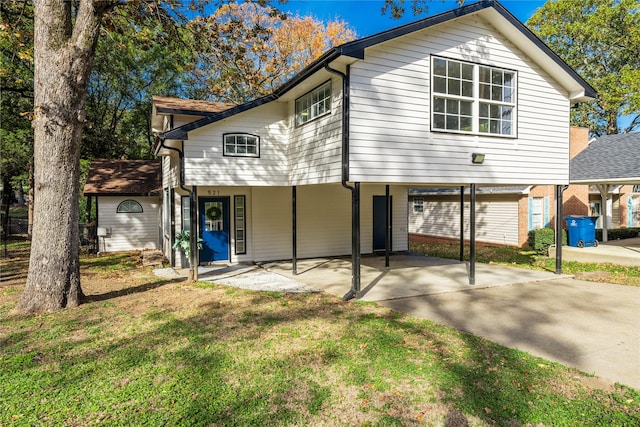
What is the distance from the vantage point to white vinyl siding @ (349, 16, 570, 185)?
706 centimetres

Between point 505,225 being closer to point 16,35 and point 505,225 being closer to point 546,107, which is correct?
point 546,107

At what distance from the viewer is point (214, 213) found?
448 inches

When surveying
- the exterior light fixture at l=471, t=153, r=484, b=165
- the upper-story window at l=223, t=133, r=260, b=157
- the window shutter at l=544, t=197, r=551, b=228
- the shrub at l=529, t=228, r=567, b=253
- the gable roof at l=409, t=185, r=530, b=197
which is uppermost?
the upper-story window at l=223, t=133, r=260, b=157

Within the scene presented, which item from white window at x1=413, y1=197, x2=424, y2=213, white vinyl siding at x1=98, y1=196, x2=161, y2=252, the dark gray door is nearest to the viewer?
the dark gray door

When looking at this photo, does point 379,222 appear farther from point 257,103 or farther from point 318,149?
point 257,103

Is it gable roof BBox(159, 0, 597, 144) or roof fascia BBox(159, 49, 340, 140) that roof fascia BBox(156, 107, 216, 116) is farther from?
gable roof BBox(159, 0, 597, 144)

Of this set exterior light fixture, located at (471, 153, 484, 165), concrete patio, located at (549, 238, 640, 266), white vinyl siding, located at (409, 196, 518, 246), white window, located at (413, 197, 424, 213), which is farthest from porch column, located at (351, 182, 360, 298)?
white window, located at (413, 197, 424, 213)

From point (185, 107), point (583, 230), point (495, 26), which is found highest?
point (495, 26)

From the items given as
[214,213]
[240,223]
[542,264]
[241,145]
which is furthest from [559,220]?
[214,213]

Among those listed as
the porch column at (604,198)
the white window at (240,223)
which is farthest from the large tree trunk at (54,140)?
the porch column at (604,198)

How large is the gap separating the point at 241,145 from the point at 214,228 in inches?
120

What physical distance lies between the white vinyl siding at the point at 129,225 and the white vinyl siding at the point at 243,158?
7814 mm

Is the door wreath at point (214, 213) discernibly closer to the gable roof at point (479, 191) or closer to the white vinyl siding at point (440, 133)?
the white vinyl siding at point (440, 133)

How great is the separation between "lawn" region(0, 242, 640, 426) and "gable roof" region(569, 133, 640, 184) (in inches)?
490
